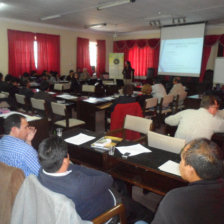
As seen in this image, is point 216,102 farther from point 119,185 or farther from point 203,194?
point 203,194

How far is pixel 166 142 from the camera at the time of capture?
2.35 m

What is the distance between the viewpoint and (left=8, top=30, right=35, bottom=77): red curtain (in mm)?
8391

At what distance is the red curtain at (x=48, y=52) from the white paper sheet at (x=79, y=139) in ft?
24.6

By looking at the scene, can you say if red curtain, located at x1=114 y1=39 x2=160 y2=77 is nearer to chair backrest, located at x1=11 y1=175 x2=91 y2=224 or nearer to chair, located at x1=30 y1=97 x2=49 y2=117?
chair, located at x1=30 y1=97 x2=49 y2=117

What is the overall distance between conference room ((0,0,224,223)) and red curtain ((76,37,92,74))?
0.05 meters

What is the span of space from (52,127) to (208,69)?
24.5ft

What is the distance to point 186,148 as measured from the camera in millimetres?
1287

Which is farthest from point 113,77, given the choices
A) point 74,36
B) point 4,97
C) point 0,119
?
point 0,119

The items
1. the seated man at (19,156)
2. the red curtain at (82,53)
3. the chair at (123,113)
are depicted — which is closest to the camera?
the seated man at (19,156)

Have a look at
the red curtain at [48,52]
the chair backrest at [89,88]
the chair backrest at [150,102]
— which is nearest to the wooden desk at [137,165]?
the chair backrest at [150,102]

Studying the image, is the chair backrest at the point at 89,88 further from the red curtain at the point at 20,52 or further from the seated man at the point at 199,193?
the seated man at the point at 199,193

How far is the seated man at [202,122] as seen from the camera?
2553 mm

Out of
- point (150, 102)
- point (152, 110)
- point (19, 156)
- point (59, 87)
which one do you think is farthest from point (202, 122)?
point (59, 87)

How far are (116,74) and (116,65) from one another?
45 centimetres
